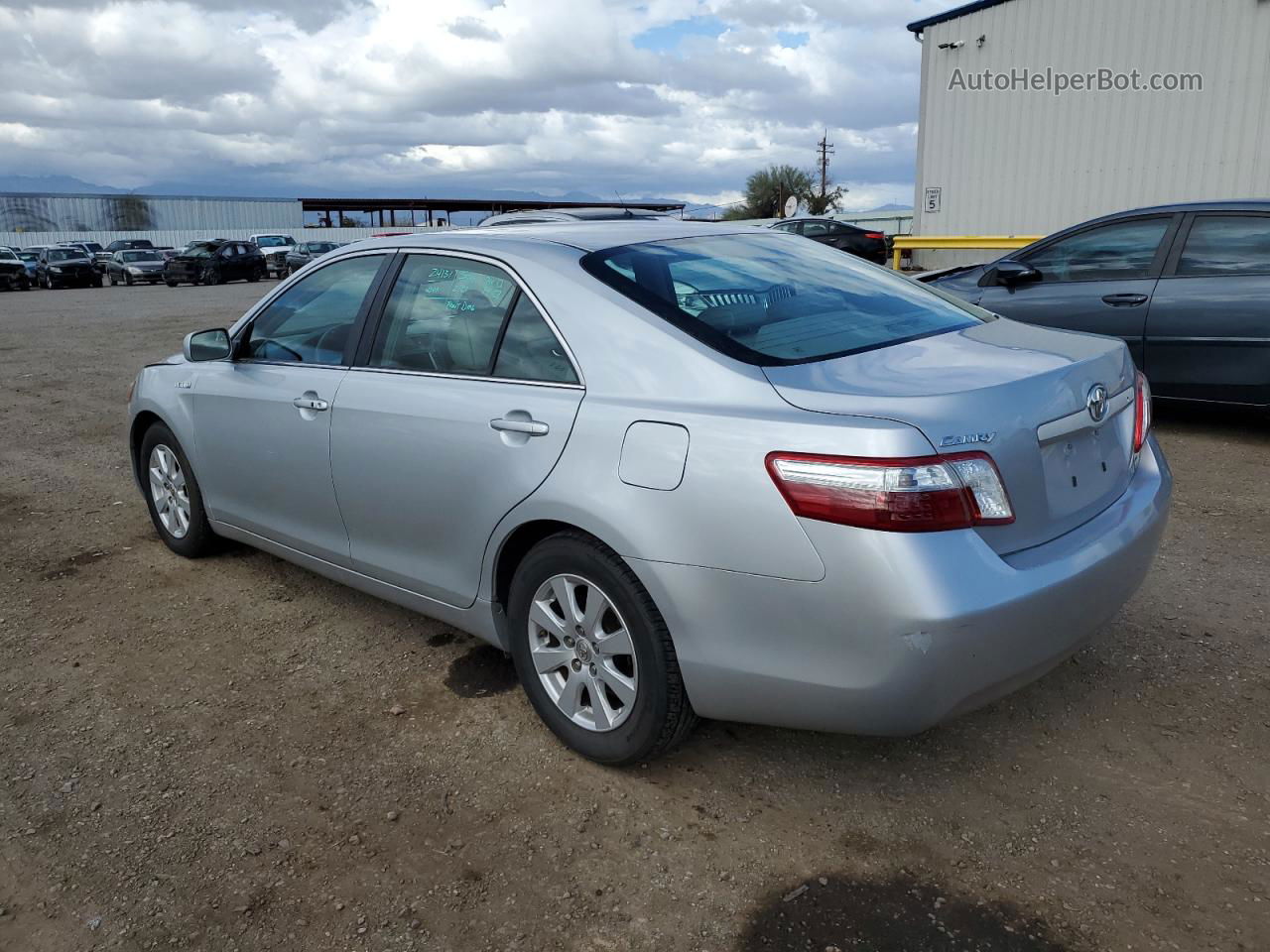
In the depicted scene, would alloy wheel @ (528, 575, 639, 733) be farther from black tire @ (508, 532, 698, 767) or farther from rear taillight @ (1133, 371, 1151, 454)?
rear taillight @ (1133, 371, 1151, 454)

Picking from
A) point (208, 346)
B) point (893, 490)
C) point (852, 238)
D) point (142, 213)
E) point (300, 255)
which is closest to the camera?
point (893, 490)

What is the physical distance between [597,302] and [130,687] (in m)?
2.22

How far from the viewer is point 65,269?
3503 centimetres

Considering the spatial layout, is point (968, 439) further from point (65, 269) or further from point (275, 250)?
point (275, 250)

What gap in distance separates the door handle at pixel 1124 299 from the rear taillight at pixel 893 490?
498 centimetres

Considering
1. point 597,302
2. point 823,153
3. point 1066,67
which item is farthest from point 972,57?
point 823,153

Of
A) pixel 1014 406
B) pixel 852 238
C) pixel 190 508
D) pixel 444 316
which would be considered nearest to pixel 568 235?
pixel 444 316

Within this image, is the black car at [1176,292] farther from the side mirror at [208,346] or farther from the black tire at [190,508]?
the black tire at [190,508]

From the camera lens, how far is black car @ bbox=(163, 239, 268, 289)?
34.1 m

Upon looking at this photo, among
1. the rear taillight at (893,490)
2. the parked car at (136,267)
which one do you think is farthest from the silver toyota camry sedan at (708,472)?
the parked car at (136,267)

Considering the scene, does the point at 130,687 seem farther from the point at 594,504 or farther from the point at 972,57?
the point at 972,57

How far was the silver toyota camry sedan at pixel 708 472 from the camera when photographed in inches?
94.2

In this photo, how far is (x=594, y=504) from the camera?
108 inches

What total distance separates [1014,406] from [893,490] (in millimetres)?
454
